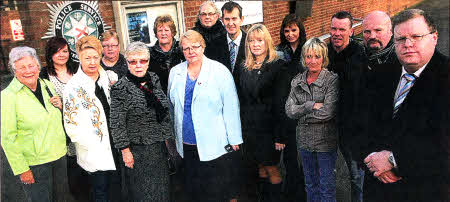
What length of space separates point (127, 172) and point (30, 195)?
80 cm

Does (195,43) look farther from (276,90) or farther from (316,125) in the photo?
(316,125)

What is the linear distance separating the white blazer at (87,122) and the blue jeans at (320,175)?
1760mm

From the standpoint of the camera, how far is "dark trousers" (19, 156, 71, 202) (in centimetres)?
276

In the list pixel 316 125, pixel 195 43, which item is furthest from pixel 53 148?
pixel 316 125

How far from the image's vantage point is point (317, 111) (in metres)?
2.82

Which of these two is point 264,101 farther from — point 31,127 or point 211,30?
point 31,127

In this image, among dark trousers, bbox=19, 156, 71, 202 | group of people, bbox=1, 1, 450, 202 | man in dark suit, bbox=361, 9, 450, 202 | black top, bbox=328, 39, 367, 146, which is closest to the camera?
man in dark suit, bbox=361, 9, 450, 202

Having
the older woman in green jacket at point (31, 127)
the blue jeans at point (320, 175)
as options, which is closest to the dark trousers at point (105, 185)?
the older woman in green jacket at point (31, 127)

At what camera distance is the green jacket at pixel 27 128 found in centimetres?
260

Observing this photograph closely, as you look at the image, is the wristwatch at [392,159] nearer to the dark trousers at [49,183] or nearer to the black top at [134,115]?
the black top at [134,115]

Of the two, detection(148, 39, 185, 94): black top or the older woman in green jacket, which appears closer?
the older woman in green jacket

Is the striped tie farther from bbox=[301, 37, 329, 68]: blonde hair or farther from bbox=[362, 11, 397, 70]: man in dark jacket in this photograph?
bbox=[301, 37, 329, 68]: blonde hair

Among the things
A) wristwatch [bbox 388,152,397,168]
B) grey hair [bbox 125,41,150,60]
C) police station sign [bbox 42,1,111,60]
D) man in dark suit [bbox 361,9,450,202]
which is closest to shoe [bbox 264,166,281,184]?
man in dark suit [bbox 361,9,450,202]

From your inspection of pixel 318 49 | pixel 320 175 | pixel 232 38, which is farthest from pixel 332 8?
pixel 320 175
